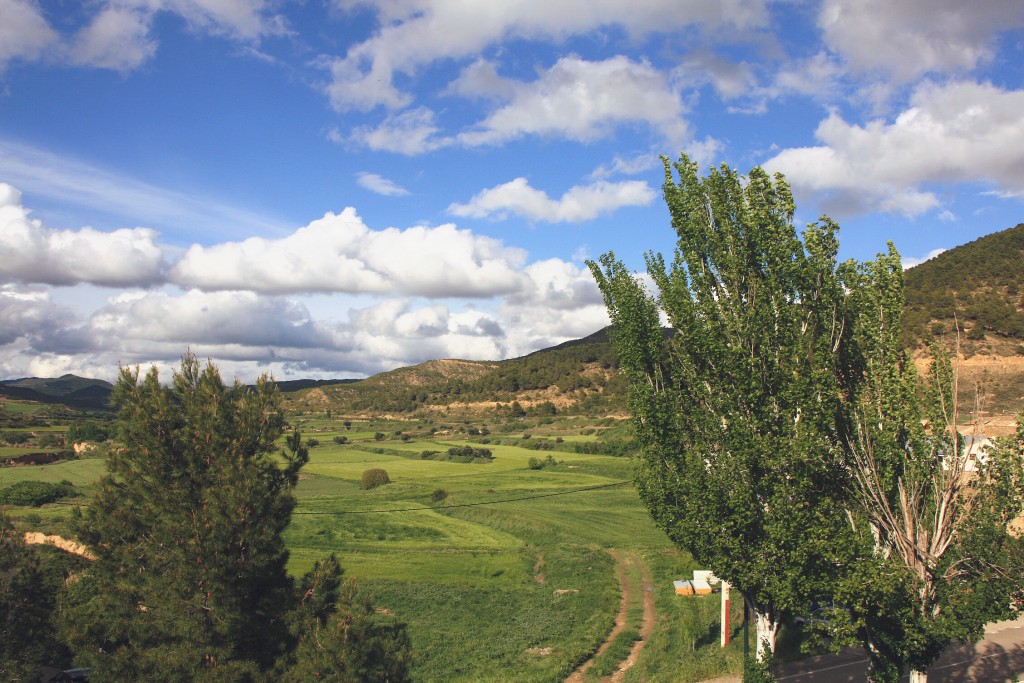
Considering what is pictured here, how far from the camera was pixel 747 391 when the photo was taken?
576 inches

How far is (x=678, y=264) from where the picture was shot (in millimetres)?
16812

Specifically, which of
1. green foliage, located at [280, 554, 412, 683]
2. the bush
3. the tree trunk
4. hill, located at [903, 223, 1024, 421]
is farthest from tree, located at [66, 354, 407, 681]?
hill, located at [903, 223, 1024, 421]

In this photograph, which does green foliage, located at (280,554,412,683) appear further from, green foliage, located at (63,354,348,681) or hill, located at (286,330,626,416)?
hill, located at (286,330,626,416)

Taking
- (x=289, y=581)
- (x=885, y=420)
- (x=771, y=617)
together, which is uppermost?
(x=885, y=420)

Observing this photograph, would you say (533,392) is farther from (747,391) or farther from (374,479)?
(747,391)

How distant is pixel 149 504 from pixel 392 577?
77.2 ft

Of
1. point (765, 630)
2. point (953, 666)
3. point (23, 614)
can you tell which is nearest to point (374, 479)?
point (23, 614)

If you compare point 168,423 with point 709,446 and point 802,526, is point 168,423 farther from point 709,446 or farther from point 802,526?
point 802,526

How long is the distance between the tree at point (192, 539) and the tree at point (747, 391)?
8.70m

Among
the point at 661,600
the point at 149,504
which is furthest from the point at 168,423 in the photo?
the point at 661,600

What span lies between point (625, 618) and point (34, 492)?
49.7 m

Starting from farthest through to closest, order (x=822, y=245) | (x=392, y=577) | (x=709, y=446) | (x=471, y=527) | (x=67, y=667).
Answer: (x=471, y=527) → (x=392, y=577) → (x=67, y=667) → (x=709, y=446) → (x=822, y=245)

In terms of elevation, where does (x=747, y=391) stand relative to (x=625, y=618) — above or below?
above

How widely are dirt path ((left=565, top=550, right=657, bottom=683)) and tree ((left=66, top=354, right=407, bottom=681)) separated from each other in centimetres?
1087
